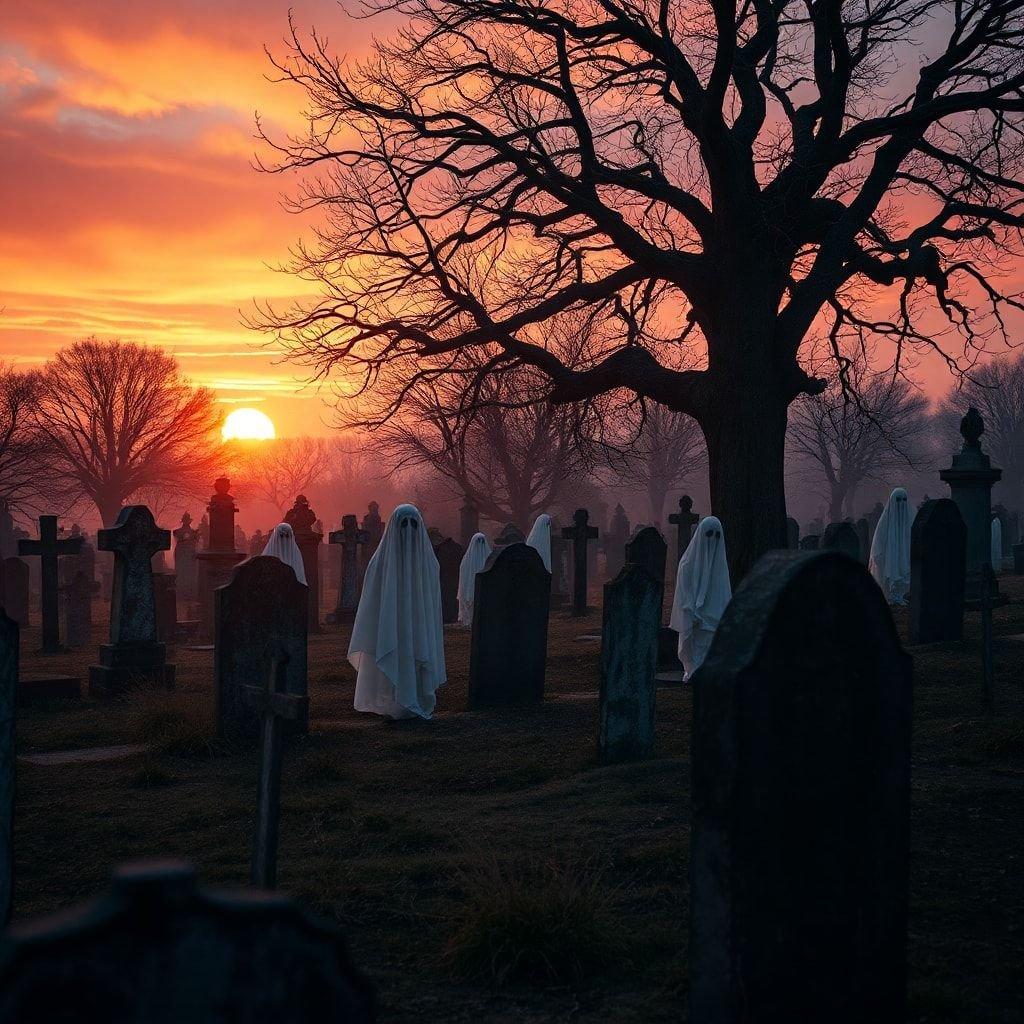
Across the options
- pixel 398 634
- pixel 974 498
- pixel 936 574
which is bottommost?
pixel 398 634

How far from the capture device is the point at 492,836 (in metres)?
6.62

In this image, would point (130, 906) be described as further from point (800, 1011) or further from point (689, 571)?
point (689, 571)

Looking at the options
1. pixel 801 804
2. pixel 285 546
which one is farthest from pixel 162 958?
pixel 285 546

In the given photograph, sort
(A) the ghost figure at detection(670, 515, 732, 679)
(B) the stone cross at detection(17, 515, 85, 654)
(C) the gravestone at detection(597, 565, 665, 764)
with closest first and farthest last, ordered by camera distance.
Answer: (C) the gravestone at detection(597, 565, 665, 764)
(A) the ghost figure at detection(670, 515, 732, 679)
(B) the stone cross at detection(17, 515, 85, 654)

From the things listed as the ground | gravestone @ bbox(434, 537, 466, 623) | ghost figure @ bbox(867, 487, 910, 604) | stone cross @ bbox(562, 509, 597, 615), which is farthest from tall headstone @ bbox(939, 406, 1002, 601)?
gravestone @ bbox(434, 537, 466, 623)

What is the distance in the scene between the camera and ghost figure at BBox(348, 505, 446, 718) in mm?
11516

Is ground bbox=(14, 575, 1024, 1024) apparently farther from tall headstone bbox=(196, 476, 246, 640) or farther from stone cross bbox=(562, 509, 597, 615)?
stone cross bbox=(562, 509, 597, 615)

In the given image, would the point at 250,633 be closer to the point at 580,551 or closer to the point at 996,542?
the point at 580,551

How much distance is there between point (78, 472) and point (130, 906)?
50723mm

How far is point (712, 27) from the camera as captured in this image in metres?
15.2

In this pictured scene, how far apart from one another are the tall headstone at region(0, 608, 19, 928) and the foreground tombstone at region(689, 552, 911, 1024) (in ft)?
9.82

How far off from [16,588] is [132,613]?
10315mm

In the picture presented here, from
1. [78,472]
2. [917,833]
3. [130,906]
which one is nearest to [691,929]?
[130,906]

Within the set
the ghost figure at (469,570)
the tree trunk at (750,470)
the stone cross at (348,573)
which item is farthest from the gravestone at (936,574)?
the stone cross at (348,573)
